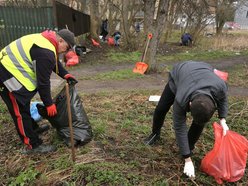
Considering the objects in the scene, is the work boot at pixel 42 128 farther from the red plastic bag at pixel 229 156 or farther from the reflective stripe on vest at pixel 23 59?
the red plastic bag at pixel 229 156

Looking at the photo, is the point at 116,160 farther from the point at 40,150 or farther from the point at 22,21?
the point at 22,21

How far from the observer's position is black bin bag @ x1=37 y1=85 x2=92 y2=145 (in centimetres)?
276

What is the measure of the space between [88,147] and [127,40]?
899 cm

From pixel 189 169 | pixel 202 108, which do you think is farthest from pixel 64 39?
pixel 189 169

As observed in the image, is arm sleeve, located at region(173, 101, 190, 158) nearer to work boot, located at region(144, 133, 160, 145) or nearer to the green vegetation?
work boot, located at region(144, 133, 160, 145)

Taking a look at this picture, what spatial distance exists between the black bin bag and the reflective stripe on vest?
0.40 meters

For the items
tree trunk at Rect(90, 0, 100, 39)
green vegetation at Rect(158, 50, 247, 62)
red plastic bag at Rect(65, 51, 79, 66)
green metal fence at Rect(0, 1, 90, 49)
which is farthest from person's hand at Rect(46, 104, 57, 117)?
tree trunk at Rect(90, 0, 100, 39)

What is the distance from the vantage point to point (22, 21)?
27.3 feet

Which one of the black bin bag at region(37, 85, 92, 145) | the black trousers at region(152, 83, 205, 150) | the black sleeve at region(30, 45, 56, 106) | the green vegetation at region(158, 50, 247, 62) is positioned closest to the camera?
the black sleeve at region(30, 45, 56, 106)

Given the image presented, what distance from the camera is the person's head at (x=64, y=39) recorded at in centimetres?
246

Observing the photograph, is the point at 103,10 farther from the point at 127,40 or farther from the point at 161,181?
the point at 161,181

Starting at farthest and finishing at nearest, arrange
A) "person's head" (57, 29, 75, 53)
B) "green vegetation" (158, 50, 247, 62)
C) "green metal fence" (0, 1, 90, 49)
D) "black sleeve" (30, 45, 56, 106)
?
1. "green vegetation" (158, 50, 247, 62)
2. "green metal fence" (0, 1, 90, 49)
3. "person's head" (57, 29, 75, 53)
4. "black sleeve" (30, 45, 56, 106)

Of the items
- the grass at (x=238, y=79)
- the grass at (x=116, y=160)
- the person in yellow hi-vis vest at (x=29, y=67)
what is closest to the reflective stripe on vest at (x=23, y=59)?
the person in yellow hi-vis vest at (x=29, y=67)

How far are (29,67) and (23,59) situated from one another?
0.29ft
